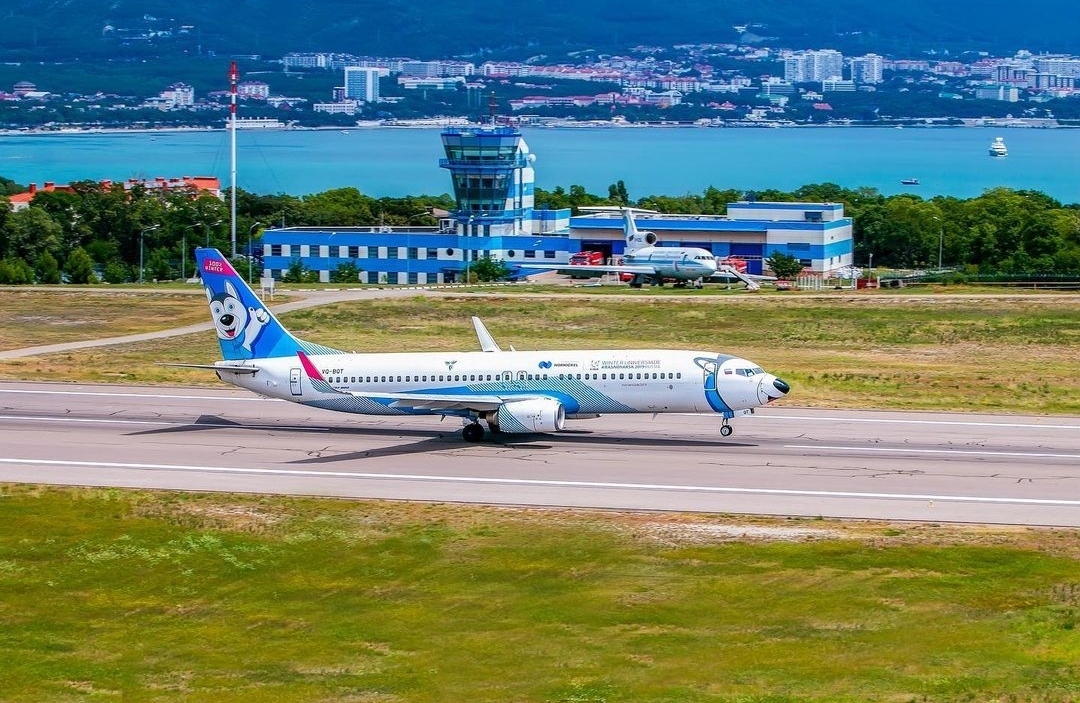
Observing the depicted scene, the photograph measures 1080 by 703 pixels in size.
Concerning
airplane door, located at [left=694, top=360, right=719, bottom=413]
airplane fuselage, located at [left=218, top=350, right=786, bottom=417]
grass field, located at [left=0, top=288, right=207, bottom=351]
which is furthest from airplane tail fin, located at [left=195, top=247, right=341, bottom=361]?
grass field, located at [left=0, top=288, right=207, bottom=351]

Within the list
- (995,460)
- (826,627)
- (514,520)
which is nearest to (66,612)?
(514,520)

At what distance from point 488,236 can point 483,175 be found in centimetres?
713

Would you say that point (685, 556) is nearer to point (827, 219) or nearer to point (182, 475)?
point (182, 475)

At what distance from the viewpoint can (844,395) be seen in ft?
216

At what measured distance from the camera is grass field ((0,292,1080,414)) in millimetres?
68438

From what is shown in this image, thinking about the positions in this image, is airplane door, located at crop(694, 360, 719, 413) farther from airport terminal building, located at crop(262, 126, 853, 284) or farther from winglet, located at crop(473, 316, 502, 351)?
airport terminal building, located at crop(262, 126, 853, 284)

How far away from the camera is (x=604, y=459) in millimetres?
51469

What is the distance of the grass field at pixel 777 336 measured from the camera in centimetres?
6844

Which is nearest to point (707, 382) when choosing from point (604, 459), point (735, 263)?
point (604, 459)

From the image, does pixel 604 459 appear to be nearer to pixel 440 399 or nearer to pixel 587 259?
pixel 440 399

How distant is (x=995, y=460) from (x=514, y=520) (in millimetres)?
17872

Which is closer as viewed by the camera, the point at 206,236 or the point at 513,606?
the point at 513,606

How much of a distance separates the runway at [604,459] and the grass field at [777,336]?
7.72 m

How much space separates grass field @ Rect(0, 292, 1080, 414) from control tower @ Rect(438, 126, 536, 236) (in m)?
55.7
